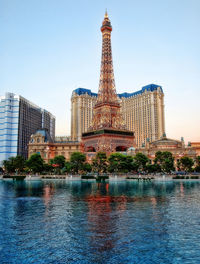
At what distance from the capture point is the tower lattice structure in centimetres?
15250

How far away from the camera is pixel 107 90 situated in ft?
508

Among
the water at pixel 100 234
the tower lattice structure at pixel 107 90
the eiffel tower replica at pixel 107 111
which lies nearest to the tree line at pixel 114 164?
the eiffel tower replica at pixel 107 111

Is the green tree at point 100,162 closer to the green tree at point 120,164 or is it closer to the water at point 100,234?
the green tree at point 120,164

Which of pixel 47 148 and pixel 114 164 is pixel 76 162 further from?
pixel 47 148

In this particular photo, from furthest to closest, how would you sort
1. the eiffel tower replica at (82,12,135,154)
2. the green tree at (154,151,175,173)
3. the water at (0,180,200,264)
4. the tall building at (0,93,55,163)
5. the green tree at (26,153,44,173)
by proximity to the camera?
the tall building at (0,93,55,163) < the eiffel tower replica at (82,12,135,154) < the green tree at (26,153,44,173) < the green tree at (154,151,175,173) < the water at (0,180,200,264)

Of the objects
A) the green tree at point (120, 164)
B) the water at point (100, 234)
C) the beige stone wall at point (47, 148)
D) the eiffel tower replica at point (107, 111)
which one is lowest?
the water at point (100, 234)

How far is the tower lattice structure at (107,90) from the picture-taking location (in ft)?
500

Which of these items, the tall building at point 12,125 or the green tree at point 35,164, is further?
the tall building at point 12,125

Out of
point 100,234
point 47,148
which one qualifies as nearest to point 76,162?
point 47,148

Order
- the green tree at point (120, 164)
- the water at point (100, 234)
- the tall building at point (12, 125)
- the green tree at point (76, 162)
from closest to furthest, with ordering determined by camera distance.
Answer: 1. the water at point (100, 234)
2. the green tree at point (120, 164)
3. the green tree at point (76, 162)
4. the tall building at point (12, 125)

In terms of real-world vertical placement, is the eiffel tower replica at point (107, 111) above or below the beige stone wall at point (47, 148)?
above

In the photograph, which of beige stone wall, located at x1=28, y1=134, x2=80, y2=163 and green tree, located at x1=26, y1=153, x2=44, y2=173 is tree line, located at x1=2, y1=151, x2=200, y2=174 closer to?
green tree, located at x1=26, y1=153, x2=44, y2=173

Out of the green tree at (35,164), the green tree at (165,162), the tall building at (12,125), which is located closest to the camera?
the green tree at (165,162)

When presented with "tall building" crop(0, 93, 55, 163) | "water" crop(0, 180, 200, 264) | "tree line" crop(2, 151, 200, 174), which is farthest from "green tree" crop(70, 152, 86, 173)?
"water" crop(0, 180, 200, 264)
